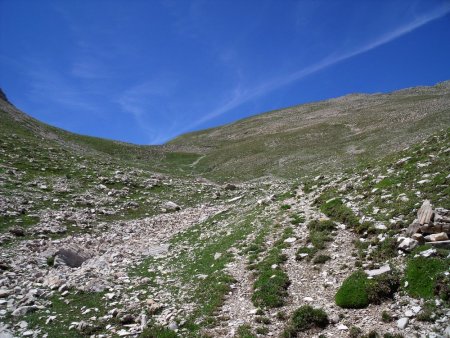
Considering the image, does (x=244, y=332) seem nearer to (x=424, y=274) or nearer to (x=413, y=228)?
(x=424, y=274)

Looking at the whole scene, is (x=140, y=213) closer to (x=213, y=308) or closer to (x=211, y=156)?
(x=213, y=308)

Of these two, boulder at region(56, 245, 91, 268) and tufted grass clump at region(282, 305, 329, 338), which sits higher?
boulder at region(56, 245, 91, 268)

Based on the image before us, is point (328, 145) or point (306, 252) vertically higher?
point (328, 145)

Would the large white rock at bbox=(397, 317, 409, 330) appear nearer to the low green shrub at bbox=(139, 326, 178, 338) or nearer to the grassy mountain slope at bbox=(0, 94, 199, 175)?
the low green shrub at bbox=(139, 326, 178, 338)

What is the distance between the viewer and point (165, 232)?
2862cm

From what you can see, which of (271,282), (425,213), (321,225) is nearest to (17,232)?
(271,282)

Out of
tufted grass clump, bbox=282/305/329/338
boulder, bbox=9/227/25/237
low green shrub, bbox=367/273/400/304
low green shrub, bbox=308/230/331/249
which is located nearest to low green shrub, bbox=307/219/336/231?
low green shrub, bbox=308/230/331/249

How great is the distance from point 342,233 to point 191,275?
8.19m

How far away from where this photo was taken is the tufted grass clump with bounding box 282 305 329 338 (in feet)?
38.0

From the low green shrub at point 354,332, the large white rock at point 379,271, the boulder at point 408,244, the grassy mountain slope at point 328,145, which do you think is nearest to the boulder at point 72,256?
the low green shrub at point 354,332

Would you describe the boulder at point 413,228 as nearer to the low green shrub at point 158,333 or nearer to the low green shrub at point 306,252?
the low green shrub at point 306,252

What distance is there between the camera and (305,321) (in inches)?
466

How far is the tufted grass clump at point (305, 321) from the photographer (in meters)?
11.6

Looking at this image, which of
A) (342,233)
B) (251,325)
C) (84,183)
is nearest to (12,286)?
(251,325)
